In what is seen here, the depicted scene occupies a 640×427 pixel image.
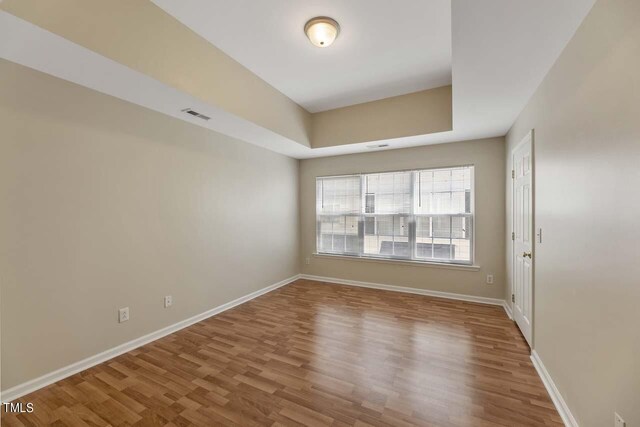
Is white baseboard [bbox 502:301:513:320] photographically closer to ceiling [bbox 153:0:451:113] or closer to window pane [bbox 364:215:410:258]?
window pane [bbox 364:215:410:258]

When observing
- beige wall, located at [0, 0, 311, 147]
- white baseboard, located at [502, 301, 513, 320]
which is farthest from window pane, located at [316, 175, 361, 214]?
white baseboard, located at [502, 301, 513, 320]

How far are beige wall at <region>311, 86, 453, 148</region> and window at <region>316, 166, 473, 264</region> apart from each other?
3.08 feet

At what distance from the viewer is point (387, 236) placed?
15.5 ft

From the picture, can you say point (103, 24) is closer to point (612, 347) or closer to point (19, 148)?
point (19, 148)

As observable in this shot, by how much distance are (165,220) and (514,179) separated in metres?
4.13

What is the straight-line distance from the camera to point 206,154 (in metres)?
3.48

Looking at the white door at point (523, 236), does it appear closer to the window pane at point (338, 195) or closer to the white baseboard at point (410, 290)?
the white baseboard at point (410, 290)

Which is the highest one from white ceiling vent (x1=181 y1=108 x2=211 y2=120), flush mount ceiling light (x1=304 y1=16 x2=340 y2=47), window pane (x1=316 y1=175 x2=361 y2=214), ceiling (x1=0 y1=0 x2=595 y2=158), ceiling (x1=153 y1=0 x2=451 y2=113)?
ceiling (x1=153 y1=0 x2=451 y2=113)

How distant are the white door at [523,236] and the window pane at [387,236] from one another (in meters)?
1.63

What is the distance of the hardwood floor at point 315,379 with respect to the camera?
69.6 inches

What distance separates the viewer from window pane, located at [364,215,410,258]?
458cm

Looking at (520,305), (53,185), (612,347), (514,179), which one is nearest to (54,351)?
(53,185)

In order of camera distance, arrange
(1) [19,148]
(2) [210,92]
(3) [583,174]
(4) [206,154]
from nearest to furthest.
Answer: (3) [583,174] → (1) [19,148] → (2) [210,92] → (4) [206,154]

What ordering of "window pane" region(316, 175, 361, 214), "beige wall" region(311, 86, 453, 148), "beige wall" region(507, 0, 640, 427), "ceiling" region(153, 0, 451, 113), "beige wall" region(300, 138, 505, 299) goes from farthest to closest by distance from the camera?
"window pane" region(316, 175, 361, 214) → "beige wall" region(300, 138, 505, 299) → "beige wall" region(311, 86, 453, 148) → "ceiling" region(153, 0, 451, 113) → "beige wall" region(507, 0, 640, 427)
